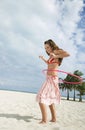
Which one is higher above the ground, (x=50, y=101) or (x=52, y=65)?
(x=52, y=65)

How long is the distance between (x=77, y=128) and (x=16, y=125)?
5.78ft

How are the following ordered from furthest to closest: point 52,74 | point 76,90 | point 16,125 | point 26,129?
point 76,90 < point 52,74 < point 16,125 < point 26,129

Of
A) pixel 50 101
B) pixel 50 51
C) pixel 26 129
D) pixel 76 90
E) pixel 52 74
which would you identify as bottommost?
pixel 26 129

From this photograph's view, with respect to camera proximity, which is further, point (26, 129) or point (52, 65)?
point (52, 65)

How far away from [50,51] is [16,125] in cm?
237

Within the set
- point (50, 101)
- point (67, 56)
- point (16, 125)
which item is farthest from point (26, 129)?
point (67, 56)

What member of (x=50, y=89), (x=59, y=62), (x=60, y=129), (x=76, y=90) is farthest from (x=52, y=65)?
(x=76, y=90)

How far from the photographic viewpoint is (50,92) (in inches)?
312

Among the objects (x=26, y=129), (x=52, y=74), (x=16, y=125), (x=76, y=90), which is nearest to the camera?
(x=26, y=129)

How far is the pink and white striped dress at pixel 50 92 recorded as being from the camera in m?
7.88

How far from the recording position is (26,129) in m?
7.01

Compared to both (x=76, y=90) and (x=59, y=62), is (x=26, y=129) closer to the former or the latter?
(x=59, y=62)

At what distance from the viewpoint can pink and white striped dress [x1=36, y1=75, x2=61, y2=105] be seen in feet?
25.8

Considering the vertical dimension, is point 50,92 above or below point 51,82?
below
